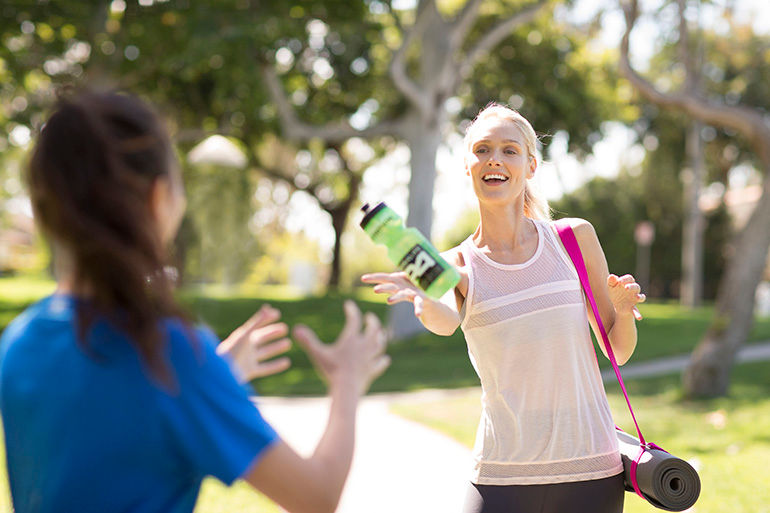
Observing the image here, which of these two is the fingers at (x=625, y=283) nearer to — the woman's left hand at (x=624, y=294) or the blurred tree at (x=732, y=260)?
the woman's left hand at (x=624, y=294)

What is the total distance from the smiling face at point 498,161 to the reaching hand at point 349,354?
4.46ft

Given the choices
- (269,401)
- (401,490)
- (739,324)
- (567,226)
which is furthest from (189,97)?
(567,226)

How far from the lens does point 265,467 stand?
139 cm

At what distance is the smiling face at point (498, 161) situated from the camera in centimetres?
289

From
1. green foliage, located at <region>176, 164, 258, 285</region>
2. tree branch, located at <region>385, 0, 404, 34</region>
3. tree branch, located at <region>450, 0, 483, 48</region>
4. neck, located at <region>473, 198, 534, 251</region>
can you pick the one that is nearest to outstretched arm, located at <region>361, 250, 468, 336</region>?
neck, located at <region>473, 198, 534, 251</region>

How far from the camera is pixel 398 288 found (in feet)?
7.69

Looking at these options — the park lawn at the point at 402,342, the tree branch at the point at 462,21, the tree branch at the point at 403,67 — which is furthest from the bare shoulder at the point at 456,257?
the tree branch at the point at 462,21

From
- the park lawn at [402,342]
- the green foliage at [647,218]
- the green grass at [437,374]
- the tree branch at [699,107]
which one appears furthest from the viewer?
the green foliage at [647,218]

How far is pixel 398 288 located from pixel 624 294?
0.96m

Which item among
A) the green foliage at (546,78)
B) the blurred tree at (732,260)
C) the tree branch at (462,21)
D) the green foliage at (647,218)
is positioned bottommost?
the green foliage at (647,218)

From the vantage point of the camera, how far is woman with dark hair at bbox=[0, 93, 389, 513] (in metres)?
1.33

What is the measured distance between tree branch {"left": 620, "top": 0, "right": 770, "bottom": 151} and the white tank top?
24.1 feet

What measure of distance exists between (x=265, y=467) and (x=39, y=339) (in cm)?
46

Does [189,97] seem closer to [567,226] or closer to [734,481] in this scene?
[734,481]
